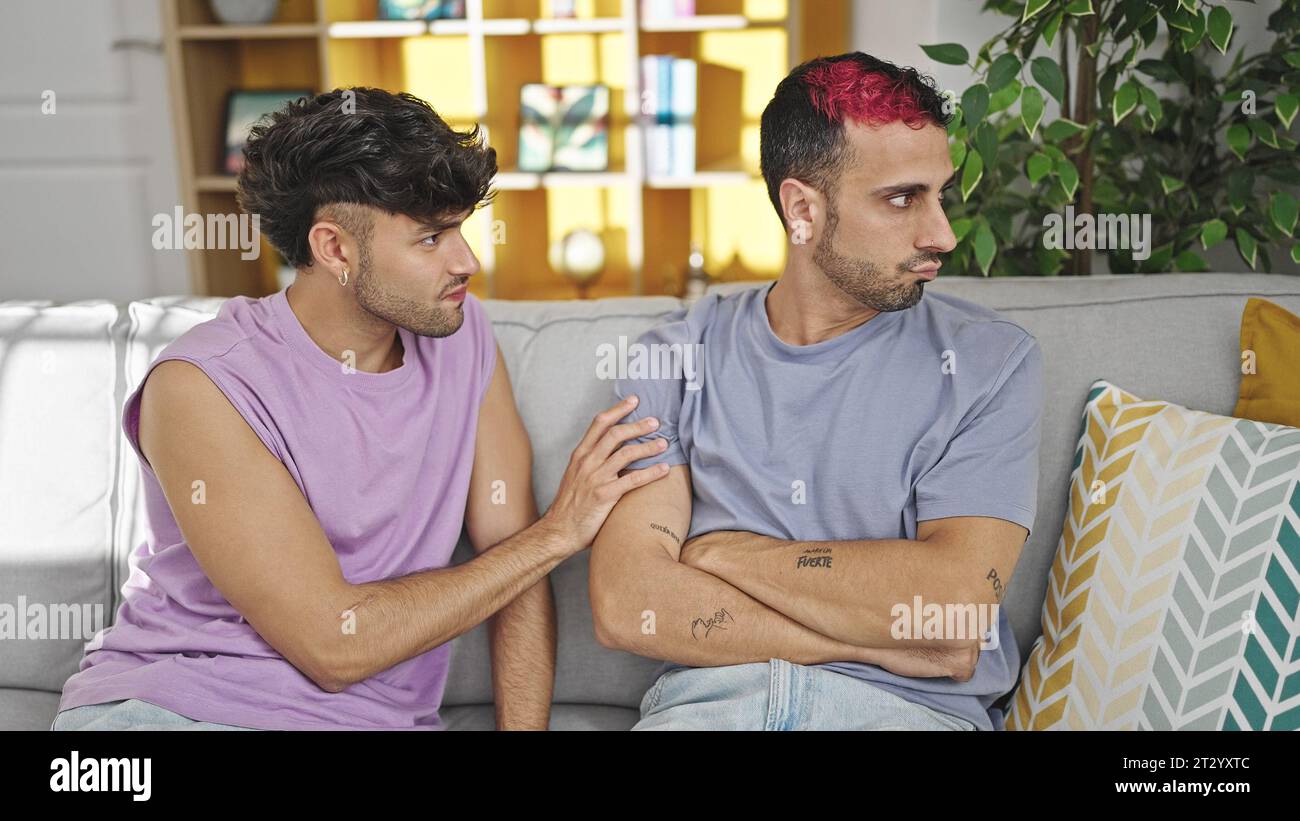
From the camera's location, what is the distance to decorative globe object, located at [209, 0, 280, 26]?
3.07 metres

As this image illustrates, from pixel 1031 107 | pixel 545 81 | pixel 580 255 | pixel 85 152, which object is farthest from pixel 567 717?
pixel 85 152

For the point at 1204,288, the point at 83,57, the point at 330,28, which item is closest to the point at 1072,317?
the point at 1204,288

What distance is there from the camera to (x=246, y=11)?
3.08 metres

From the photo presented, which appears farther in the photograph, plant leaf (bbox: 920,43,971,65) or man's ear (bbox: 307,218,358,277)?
plant leaf (bbox: 920,43,971,65)

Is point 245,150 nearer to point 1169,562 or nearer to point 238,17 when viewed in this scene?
point 1169,562

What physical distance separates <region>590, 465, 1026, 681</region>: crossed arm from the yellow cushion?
0.37 m

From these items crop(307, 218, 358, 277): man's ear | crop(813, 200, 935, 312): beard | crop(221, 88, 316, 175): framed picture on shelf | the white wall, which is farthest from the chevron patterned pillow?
the white wall

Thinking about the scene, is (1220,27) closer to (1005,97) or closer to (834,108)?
(1005,97)

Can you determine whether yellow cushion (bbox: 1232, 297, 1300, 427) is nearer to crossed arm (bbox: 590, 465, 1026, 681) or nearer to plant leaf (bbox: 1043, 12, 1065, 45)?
crossed arm (bbox: 590, 465, 1026, 681)

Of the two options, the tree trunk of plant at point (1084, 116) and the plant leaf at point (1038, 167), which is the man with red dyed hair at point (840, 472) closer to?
the plant leaf at point (1038, 167)

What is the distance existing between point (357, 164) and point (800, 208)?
531 millimetres

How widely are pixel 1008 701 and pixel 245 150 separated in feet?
3.74

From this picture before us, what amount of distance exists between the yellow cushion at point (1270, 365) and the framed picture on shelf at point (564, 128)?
7.00ft

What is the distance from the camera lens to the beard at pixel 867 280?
47.4 inches
